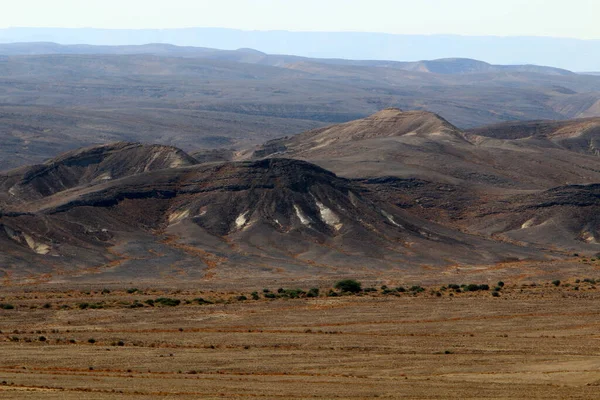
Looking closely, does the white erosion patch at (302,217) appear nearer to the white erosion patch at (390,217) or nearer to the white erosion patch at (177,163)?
the white erosion patch at (390,217)

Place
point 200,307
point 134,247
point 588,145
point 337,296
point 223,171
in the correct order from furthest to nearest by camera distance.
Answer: point 588,145 → point 223,171 → point 134,247 → point 337,296 → point 200,307

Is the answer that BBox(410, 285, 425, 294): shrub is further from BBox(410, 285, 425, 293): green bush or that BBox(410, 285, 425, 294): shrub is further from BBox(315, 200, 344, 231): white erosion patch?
BBox(315, 200, 344, 231): white erosion patch

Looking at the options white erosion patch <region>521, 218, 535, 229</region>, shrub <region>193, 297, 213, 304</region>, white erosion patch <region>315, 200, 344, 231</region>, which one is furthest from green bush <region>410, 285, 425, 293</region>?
white erosion patch <region>521, 218, 535, 229</region>

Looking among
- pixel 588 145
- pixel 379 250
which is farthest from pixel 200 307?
pixel 588 145

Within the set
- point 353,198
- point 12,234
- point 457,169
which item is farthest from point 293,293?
point 457,169

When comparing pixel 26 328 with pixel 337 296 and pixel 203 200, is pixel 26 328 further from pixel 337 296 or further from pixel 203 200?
pixel 203 200
